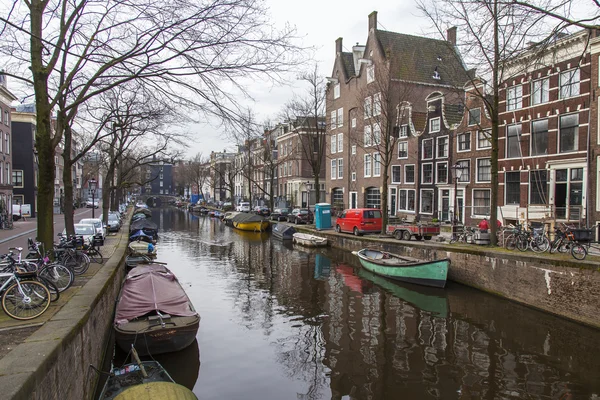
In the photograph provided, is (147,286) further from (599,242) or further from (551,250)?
(599,242)

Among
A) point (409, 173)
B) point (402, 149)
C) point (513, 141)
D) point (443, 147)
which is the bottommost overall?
point (409, 173)

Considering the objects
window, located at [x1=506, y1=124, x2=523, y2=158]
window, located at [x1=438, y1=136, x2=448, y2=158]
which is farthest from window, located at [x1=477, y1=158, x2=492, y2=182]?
window, located at [x1=438, y1=136, x2=448, y2=158]

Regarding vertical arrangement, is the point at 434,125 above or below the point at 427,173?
above

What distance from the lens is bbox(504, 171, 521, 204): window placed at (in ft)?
79.7

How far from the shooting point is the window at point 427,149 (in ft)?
105

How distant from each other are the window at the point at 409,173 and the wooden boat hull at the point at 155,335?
27143 millimetres

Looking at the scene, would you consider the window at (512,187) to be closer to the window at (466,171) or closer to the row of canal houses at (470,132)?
the row of canal houses at (470,132)

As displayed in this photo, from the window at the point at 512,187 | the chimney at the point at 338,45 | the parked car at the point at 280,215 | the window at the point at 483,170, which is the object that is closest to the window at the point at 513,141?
the window at the point at 512,187

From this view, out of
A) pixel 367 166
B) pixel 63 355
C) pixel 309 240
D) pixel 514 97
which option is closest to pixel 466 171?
pixel 514 97

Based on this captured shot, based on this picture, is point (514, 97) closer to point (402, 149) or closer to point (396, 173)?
point (402, 149)

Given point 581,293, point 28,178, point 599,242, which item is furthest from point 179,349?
point 28,178

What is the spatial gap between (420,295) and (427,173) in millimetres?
17873

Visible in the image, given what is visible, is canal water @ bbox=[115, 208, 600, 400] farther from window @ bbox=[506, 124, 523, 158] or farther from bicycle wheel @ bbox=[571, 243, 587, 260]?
window @ bbox=[506, 124, 523, 158]

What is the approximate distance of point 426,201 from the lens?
32.6 metres
